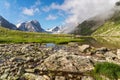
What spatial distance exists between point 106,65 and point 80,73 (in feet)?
15.7

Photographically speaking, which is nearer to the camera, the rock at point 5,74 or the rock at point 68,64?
the rock at point 5,74

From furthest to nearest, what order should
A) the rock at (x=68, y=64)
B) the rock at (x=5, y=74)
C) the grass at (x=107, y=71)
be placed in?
the rock at (x=68, y=64) → the rock at (x=5, y=74) → the grass at (x=107, y=71)

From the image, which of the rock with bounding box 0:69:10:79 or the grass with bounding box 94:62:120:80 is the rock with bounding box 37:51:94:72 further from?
the rock with bounding box 0:69:10:79

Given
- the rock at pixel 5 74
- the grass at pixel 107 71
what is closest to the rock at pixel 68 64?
the grass at pixel 107 71

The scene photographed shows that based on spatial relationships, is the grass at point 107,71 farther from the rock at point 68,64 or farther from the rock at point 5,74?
the rock at point 5,74

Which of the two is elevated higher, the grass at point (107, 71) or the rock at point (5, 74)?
the grass at point (107, 71)

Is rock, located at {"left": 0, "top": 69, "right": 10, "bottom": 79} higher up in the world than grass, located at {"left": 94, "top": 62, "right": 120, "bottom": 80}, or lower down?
lower down

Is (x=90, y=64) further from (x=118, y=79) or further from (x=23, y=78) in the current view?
(x=23, y=78)

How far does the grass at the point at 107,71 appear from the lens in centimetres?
2233

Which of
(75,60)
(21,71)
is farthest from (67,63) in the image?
(21,71)

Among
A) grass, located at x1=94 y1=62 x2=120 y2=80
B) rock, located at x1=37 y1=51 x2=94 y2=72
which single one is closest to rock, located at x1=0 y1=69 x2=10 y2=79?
rock, located at x1=37 y1=51 x2=94 y2=72

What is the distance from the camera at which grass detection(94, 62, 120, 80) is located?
22.3 meters

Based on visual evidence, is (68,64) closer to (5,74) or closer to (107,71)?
(107,71)

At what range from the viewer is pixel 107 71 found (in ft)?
74.1
